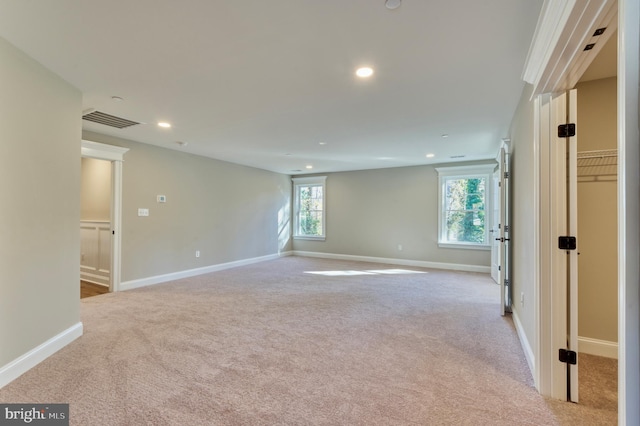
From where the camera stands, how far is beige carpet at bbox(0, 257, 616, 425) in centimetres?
173

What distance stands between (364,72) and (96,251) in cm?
526

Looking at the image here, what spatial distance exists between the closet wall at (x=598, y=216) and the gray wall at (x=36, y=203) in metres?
4.47

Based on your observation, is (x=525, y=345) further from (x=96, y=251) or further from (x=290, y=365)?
(x=96, y=251)

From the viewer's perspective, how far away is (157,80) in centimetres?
255

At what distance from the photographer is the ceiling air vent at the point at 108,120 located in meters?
3.44

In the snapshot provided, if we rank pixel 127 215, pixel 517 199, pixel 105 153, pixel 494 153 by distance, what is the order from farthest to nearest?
pixel 494 153 → pixel 127 215 → pixel 105 153 → pixel 517 199

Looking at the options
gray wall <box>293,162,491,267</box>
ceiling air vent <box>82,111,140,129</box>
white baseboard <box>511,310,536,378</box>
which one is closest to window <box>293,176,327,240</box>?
gray wall <box>293,162,491,267</box>

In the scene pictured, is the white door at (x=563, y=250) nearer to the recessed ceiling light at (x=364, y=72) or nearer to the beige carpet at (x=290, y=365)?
the beige carpet at (x=290, y=365)

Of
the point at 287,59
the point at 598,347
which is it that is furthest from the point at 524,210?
the point at 287,59

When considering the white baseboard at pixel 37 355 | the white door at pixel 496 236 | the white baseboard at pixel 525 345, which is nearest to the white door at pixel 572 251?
the white baseboard at pixel 525 345

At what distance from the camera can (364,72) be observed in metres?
2.40

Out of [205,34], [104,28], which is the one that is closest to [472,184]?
[205,34]

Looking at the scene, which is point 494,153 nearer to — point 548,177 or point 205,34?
point 548,177

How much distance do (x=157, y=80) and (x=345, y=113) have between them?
1898 millimetres
